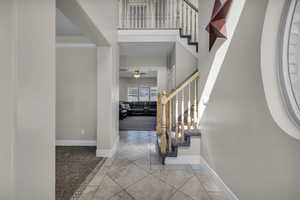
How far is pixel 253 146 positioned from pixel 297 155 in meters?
0.40

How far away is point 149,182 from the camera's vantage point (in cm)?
205

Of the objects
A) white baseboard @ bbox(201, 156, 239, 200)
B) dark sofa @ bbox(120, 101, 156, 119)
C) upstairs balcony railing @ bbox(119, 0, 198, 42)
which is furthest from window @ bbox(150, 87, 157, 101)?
white baseboard @ bbox(201, 156, 239, 200)

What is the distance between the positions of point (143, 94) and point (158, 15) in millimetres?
6039

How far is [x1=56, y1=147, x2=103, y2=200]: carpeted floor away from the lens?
6.22 ft

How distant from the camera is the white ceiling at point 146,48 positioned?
3.80 metres

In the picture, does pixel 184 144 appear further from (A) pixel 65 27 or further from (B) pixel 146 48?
(A) pixel 65 27

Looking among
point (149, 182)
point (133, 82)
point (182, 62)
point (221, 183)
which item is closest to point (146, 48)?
point (182, 62)

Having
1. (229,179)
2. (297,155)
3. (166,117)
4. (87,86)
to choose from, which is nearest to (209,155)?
(229,179)

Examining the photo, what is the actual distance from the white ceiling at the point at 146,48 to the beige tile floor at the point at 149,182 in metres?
2.73

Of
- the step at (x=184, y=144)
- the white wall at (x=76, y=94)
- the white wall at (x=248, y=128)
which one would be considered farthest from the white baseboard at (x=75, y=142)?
the white wall at (x=248, y=128)

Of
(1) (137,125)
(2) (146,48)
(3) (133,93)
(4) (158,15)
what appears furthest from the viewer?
(3) (133,93)

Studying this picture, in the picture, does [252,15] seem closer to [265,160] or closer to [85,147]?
[265,160]
